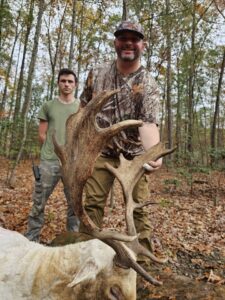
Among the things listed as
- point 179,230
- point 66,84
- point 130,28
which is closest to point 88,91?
point 130,28

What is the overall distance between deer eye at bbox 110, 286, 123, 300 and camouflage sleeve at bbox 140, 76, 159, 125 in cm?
191

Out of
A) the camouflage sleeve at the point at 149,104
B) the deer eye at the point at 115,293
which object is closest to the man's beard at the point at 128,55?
the camouflage sleeve at the point at 149,104

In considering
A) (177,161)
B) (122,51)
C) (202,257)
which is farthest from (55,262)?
(177,161)

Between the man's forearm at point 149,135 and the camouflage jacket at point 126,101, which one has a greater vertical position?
the camouflage jacket at point 126,101

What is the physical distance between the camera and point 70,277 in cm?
265

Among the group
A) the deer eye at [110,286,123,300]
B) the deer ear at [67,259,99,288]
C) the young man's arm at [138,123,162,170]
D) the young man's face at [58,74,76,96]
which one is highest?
the young man's face at [58,74,76,96]

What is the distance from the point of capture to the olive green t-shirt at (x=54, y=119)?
5.30 m

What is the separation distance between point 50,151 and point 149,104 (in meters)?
1.91

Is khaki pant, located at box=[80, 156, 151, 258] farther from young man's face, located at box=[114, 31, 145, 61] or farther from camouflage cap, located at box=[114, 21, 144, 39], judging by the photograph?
camouflage cap, located at box=[114, 21, 144, 39]

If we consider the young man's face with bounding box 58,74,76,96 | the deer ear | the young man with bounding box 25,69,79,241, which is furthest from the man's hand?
the young man's face with bounding box 58,74,76,96

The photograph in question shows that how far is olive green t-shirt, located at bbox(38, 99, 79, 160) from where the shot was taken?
17.4ft

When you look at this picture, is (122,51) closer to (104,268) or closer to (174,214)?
(104,268)

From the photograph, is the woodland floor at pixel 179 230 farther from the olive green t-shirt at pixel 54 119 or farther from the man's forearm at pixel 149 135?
the olive green t-shirt at pixel 54 119

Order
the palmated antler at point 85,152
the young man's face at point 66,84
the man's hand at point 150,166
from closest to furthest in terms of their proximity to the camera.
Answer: the palmated antler at point 85,152
the man's hand at point 150,166
the young man's face at point 66,84
